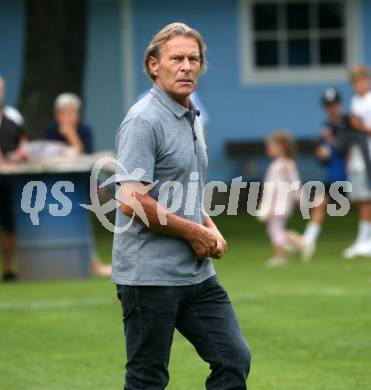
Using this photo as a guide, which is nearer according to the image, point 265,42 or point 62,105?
point 62,105

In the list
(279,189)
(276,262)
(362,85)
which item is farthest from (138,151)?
(362,85)

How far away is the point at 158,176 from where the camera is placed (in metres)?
6.48

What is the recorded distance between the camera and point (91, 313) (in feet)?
40.8

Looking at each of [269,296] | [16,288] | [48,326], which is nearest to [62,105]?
[16,288]

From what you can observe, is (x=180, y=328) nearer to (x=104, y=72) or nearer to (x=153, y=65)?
(x=153, y=65)

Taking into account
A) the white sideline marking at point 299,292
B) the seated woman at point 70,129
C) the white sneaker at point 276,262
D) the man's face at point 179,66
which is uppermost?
the man's face at point 179,66

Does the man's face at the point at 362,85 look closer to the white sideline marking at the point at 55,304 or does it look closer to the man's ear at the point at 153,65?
the white sideline marking at the point at 55,304

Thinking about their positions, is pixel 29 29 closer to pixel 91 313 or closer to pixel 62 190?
pixel 62 190

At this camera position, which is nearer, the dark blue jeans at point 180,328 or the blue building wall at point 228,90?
the dark blue jeans at point 180,328

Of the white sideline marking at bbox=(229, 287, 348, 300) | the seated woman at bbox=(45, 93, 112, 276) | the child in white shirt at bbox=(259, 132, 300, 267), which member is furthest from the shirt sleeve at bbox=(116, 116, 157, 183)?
the child in white shirt at bbox=(259, 132, 300, 267)

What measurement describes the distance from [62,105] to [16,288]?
3.08 m

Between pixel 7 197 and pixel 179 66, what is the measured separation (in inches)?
389

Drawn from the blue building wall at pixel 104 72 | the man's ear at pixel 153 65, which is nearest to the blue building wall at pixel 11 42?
the blue building wall at pixel 104 72

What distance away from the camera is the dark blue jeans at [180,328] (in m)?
6.47
